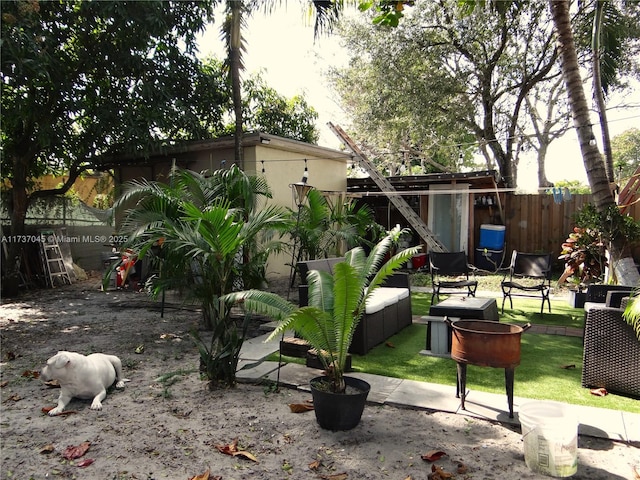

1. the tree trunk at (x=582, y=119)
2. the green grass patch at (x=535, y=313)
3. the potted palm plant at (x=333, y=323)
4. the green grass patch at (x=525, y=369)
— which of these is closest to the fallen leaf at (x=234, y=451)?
the potted palm plant at (x=333, y=323)

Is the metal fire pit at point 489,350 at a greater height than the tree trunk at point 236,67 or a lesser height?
lesser

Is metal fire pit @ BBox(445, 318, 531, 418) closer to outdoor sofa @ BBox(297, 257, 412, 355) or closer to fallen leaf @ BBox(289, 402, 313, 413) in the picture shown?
fallen leaf @ BBox(289, 402, 313, 413)

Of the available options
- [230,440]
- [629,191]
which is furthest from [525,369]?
[629,191]

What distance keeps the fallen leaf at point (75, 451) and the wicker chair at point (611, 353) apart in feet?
13.2

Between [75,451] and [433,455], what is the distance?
240 centimetres

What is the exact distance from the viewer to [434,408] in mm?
3666

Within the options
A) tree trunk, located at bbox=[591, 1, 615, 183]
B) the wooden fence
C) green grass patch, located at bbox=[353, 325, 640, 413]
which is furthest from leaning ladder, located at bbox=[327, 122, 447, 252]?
green grass patch, located at bbox=[353, 325, 640, 413]

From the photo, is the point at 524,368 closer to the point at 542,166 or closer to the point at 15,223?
the point at 15,223

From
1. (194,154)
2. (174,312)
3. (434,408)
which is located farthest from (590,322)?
(194,154)

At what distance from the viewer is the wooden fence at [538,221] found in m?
11.4

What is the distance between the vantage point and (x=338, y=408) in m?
3.28

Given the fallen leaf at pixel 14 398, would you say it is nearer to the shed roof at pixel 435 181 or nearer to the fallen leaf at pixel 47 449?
the fallen leaf at pixel 47 449

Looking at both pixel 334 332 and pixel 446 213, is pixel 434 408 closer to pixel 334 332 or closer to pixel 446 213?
pixel 334 332

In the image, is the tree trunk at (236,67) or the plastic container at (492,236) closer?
the tree trunk at (236,67)
